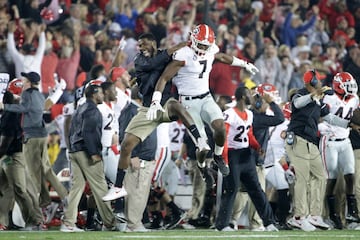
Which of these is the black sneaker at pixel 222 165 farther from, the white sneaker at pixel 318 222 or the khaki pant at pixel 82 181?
the white sneaker at pixel 318 222

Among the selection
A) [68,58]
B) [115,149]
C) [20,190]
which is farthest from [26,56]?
[20,190]

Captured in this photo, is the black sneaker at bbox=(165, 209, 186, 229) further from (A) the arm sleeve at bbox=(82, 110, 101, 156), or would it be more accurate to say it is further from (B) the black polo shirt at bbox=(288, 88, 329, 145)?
(B) the black polo shirt at bbox=(288, 88, 329, 145)

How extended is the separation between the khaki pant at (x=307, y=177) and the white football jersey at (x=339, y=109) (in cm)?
64

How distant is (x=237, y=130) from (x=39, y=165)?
289 cm

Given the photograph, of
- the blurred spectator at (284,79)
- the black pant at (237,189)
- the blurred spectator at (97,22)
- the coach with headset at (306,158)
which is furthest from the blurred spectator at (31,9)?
the black pant at (237,189)

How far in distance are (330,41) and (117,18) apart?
4450mm

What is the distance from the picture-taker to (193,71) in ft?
50.0

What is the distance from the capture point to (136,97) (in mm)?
17141

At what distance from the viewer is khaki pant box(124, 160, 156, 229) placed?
16.7 metres

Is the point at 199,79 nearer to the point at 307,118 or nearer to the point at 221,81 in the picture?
the point at 307,118

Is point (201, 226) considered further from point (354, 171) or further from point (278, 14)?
point (278, 14)

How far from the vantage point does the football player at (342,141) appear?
17.8 meters

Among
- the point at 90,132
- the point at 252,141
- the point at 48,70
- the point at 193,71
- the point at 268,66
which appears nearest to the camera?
the point at 193,71

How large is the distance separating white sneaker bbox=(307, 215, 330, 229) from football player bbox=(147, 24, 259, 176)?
2.45 meters
